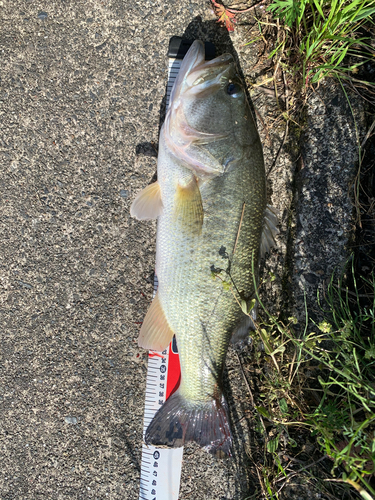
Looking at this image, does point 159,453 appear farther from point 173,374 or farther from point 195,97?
point 195,97

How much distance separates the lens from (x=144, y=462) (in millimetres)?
2178

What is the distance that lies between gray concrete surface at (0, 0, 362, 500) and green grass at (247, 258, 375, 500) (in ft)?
0.78

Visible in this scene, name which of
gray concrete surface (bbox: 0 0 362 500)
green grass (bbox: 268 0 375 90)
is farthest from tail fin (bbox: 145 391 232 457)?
green grass (bbox: 268 0 375 90)

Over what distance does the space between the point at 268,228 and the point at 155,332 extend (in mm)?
1011

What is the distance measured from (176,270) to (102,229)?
2.54ft

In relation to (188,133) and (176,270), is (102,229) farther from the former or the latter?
(188,133)

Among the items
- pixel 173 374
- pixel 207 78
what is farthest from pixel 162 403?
pixel 207 78

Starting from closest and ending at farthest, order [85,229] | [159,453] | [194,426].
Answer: [194,426]
[159,453]
[85,229]

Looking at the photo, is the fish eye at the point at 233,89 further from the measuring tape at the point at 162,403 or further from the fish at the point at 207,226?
the measuring tape at the point at 162,403

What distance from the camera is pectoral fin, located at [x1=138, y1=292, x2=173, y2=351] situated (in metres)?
1.98

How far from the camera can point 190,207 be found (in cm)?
180

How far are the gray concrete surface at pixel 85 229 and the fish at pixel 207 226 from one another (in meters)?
0.40

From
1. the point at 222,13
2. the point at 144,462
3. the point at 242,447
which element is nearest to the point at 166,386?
the point at 144,462

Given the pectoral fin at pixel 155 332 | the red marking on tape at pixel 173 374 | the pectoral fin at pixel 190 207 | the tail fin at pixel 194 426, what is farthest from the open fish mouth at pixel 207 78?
the tail fin at pixel 194 426
